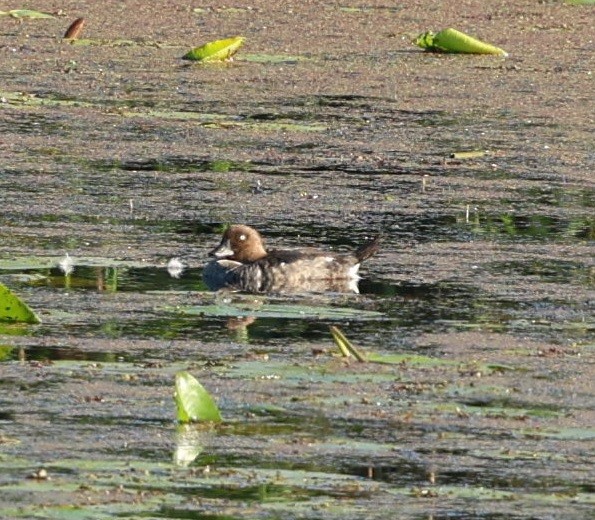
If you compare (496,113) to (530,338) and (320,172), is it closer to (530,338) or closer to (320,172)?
(320,172)

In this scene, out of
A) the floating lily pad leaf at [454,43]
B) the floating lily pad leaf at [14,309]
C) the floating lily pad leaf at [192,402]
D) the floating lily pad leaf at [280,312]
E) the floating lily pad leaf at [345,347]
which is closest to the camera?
the floating lily pad leaf at [192,402]

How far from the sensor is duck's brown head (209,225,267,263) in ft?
28.1

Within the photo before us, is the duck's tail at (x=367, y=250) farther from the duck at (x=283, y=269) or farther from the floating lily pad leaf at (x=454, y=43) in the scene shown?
the floating lily pad leaf at (x=454, y=43)

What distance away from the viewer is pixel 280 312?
25.6 feet

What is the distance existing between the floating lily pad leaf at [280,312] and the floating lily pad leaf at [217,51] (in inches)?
264

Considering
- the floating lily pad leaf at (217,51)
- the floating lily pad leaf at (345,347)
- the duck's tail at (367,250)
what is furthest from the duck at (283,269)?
the floating lily pad leaf at (217,51)

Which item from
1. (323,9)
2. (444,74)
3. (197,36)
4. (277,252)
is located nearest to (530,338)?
(277,252)

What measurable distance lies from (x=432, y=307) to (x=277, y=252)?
0.92 meters

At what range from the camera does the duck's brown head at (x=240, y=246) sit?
855 cm

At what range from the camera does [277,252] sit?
27.9ft

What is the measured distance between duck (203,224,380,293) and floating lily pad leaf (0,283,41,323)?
124cm

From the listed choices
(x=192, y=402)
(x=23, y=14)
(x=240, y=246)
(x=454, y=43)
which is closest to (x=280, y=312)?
(x=240, y=246)

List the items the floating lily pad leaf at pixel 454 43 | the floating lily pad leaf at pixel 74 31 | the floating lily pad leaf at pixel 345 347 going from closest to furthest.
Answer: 1. the floating lily pad leaf at pixel 345 347
2. the floating lily pad leaf at pixel 454 43
3. the floating lily pad leaf at pixel 74 31

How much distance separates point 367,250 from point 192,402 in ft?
9.39
